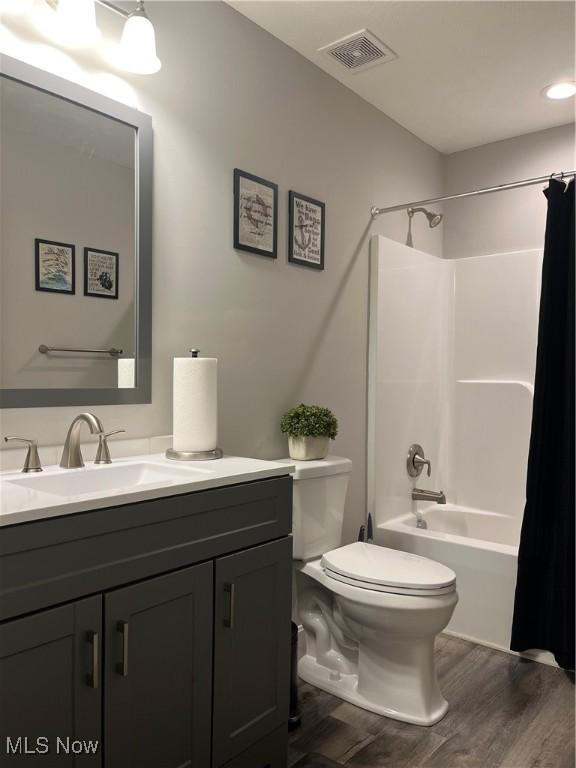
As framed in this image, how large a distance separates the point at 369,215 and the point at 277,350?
3.30 feet

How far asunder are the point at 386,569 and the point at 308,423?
1.98 ft

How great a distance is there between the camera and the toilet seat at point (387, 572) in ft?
6.57

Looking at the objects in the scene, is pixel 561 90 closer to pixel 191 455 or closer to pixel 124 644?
pixel 191 455

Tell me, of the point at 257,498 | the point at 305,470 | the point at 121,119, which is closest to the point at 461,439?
the point at 305,470

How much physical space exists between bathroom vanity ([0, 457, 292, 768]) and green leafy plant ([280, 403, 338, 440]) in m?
0.58

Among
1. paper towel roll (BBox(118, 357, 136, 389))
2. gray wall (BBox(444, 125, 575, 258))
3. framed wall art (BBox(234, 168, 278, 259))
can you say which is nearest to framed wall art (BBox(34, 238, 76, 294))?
paper towel roll (BBox(118, 357, 136, 389))

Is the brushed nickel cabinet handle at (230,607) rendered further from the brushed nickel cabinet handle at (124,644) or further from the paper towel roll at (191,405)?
the paper towel roll at (191,405)

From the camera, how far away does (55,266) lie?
1691 millimetres

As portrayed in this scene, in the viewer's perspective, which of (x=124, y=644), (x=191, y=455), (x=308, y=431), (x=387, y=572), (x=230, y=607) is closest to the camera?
(x=124, y=644)

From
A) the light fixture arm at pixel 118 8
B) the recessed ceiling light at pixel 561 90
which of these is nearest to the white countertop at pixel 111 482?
the light fixture arm at pixel 118 8

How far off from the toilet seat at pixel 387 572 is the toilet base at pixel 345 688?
42 cm

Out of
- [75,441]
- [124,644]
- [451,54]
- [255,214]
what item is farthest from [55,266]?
[451,54]

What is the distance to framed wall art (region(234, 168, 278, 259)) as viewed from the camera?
7.43 ft

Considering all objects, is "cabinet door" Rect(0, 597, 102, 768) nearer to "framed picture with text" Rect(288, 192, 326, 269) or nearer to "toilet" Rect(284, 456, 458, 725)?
"toilet" Rect(284, 456, 458, 725)
